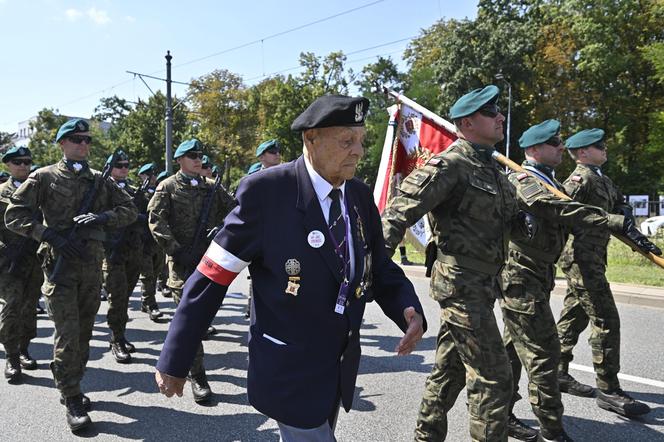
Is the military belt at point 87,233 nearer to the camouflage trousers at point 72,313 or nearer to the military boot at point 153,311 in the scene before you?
the camouflage trousers at point 72,313

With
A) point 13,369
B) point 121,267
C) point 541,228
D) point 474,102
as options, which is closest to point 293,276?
point 474,102

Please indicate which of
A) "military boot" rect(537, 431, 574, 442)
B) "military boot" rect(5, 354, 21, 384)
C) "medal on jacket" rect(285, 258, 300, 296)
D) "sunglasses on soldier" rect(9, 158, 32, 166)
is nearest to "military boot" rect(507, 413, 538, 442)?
"military boot" rect(537, 431, 574, 442)

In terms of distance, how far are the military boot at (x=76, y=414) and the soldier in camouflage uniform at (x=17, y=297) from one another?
4.81 feet

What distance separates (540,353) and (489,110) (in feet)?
5.37

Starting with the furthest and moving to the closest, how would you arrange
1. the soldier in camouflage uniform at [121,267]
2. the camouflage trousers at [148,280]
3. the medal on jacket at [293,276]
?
the camouflage trousers at [148,280]
the soldier in camouflage uniform at [121,267]
the medal on jacket at [293,276]

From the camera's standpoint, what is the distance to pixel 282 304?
200 cm

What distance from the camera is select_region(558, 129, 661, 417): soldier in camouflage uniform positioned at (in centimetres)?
434

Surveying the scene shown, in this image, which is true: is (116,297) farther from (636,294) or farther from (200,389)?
(636,294)

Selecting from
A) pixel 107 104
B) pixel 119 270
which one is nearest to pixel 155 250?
pixel 119 270

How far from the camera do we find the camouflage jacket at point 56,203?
4391mm

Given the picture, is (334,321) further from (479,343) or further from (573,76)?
(573,76)

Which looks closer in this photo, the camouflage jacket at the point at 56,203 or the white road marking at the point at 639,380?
the camouflage jacket at the point at 56,203

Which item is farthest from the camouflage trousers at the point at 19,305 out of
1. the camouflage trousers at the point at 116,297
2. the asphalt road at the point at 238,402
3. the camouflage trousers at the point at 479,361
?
the camouflage trousers at the point at 479,361

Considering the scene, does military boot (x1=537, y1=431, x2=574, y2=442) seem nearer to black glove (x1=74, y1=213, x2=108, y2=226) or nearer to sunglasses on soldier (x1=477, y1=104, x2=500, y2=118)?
sunglasses on soldier (x1=477, y1=104, x2=500, y2=118)
